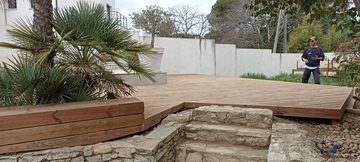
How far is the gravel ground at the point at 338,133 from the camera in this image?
222 cm

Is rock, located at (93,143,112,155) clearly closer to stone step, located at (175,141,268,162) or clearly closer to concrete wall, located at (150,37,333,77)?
stone step, located at (175,141,268,162)

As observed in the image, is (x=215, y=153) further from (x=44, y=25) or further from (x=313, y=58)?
(x=313, y=58)

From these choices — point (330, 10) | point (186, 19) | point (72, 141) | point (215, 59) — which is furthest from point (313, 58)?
point (186, 19)

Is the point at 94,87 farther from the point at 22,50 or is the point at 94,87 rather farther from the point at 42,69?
Answer: the point at 22,50

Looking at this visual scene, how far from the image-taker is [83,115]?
222 cm

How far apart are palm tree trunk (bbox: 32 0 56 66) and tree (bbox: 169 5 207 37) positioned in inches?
457

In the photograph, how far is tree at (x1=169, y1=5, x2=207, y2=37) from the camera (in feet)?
46.0

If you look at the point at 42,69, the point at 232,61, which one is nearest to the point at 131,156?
the point at 42,69

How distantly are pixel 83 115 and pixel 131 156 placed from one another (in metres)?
0.53

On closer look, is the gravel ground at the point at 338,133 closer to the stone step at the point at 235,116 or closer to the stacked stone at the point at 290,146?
the stacked stone at the point at 290,146

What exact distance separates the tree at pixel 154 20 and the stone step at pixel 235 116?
10.4 metres

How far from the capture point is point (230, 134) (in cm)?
274

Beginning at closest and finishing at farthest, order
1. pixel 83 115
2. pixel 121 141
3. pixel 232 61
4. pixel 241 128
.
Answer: pixel 83 115 < pixel 121 141 < pixel 241 128 < pixel 232 61

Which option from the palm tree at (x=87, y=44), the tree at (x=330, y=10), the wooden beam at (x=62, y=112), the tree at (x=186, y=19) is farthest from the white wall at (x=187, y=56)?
the wooden beam at (x=62, y=112)
